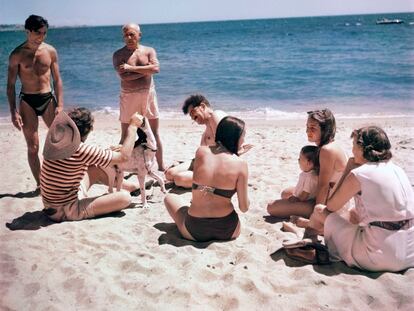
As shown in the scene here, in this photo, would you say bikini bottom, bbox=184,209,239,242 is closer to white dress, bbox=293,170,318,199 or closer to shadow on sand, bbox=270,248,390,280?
shadow on sand, bbox=270,248,390,280

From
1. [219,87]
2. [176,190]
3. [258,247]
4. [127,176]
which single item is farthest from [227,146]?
[219,87]

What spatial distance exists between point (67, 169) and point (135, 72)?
6.16ft

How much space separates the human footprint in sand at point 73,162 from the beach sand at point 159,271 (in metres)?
0.15

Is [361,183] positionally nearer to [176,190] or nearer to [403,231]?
[403,231]

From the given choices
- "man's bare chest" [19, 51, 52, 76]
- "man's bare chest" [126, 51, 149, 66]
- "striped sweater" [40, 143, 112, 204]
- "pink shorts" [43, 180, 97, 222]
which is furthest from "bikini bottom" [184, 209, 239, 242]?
"man's bare chest" [19, 51, 52, 76]

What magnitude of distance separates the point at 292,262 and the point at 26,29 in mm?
3841

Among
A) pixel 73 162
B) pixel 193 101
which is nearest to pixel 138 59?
pixel 193 101

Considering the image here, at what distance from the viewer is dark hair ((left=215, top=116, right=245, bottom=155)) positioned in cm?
338

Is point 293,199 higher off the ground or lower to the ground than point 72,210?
higher

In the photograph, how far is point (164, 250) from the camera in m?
3.50

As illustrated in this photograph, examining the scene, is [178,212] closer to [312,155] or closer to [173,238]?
[173,238]

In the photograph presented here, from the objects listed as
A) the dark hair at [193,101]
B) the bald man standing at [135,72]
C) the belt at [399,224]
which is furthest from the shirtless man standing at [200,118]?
the belt at [399,224]

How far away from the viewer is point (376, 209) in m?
2.95

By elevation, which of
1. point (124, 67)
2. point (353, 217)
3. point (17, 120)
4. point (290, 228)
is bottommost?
point (290, 228)
